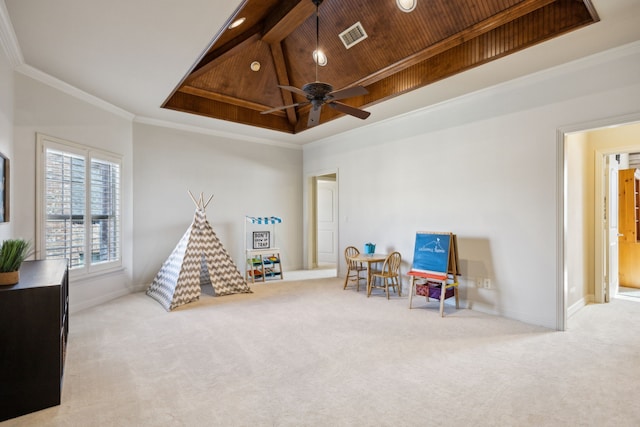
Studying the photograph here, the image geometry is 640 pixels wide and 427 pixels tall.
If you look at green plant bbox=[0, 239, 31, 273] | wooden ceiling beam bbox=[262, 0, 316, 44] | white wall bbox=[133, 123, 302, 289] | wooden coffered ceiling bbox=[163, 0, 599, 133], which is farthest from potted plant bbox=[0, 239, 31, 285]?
wooden ceiling beam bbox=[262, 0, 316, 44]

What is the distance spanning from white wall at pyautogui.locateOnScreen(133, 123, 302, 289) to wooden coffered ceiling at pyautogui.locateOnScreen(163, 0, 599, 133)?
2.87 ft

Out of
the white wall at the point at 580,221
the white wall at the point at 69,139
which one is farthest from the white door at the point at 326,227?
the white wall at the point at 580,221

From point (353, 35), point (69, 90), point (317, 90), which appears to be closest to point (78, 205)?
point (69, 90)

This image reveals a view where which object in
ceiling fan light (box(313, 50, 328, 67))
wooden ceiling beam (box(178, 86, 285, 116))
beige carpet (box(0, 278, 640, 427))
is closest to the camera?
beige carpet (box(0, 278, 640, 427))

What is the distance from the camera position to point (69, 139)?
4125 millimetres

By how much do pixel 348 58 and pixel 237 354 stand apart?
3739mm

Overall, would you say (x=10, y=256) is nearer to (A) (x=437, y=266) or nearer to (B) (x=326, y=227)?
(A) (x=437, y=266)

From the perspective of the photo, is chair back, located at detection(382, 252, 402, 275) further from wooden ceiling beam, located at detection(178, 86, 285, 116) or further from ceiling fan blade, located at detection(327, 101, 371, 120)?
wooden ceiling beam, located at detection(178, 86, 285, 116)

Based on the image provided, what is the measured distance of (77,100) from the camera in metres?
4.25

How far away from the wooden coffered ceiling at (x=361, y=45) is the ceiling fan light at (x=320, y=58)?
0.06 metres

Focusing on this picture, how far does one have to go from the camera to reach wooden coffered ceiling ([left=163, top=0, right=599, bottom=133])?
315 centimetres

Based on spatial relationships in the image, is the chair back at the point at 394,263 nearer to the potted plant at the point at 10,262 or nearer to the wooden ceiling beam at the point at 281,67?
the wooden ceiling beam at the point at 281,67

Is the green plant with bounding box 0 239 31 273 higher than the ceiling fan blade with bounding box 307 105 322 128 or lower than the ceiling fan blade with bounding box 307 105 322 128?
lower

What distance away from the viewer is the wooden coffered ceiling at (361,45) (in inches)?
124
